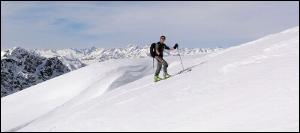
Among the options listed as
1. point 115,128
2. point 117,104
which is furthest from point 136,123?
point 117,104

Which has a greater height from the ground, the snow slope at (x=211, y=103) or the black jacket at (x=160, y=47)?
the black jacket at (x=160, y=47)

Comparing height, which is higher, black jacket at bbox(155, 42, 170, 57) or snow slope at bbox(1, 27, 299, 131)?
black jacket at bbox(155, 42, 170, 57)

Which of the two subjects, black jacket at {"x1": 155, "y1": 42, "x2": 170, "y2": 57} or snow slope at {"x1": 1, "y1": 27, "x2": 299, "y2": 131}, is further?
black jacket at {"x1": 155, "y1": 42, "x2": 170, "y2": 57}

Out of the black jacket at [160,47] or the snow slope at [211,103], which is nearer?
the snow slope at [211,103]

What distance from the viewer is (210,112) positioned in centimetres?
1636

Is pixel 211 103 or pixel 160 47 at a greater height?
pixel 160 47

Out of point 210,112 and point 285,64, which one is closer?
point 210,112

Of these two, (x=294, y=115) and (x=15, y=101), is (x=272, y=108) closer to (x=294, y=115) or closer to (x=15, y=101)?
(x=294, y=115)

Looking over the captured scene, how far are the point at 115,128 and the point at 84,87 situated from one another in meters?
16.9

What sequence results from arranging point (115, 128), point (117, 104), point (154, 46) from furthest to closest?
point (154, 46) < point (117, 104) < point (115, 128)

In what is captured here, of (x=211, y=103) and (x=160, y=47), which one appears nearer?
(x=211, y=103)

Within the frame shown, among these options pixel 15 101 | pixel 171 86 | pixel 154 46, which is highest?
pixel 154 46

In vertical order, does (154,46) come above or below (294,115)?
above

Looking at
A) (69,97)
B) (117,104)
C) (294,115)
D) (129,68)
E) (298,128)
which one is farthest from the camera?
(129,68)
